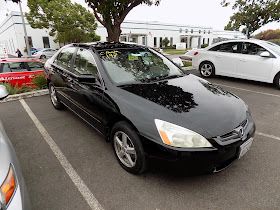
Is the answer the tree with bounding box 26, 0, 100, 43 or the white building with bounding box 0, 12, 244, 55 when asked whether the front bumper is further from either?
the tree with bounding box 26, 0, 100, 43

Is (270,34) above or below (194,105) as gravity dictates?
above

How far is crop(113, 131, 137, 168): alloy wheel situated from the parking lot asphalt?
0.17 metres

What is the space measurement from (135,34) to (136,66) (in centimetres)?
4460

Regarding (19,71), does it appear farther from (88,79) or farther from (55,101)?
(88,79)

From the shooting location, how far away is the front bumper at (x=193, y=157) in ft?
6.39

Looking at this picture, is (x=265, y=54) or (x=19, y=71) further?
(x=19, y=71)

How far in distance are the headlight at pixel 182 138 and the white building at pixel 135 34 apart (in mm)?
26777

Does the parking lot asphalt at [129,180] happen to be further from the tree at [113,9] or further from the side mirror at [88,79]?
the tree at [113,9]

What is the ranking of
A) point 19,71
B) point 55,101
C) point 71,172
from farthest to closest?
point 19,71 < point 55,101 < point 71,172

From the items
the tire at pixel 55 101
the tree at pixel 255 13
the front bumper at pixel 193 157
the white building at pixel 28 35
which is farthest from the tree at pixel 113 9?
the white building at pixel 28 35

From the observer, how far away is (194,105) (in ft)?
7.71

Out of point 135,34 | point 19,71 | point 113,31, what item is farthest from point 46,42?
point 113,31

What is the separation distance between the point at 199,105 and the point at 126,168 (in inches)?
48.8

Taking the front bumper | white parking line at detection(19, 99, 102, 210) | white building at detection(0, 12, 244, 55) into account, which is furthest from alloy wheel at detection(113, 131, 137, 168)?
white building at detection(0, 12, 244, 55)
